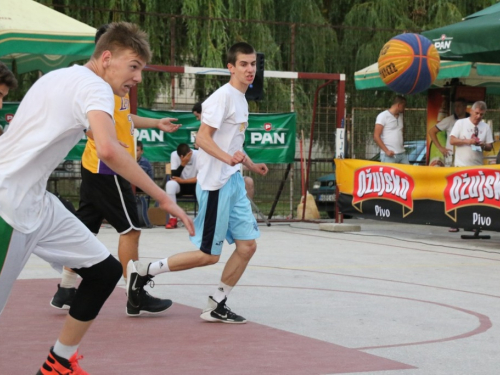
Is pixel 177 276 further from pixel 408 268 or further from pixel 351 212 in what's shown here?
pixel 351 212

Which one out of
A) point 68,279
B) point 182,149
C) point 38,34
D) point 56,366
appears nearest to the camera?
point 56,366

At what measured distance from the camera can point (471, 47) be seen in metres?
13.2

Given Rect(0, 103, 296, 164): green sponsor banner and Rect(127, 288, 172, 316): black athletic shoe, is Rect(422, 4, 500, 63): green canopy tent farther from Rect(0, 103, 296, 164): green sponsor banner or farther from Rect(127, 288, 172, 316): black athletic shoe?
Rect(127, 288, 172, 316): black athletic shoe

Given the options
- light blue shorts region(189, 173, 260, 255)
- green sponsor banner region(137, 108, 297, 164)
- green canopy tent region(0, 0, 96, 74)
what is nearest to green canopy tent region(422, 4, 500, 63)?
green sponsor banner region(137, 108, 297, 164)

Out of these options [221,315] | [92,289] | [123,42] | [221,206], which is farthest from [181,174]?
[123,42]

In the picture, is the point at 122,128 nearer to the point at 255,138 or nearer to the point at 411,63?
the point at 411,63

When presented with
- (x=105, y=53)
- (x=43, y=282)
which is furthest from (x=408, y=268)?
(x=105, y=53)

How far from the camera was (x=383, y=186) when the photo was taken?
1480 centimetres

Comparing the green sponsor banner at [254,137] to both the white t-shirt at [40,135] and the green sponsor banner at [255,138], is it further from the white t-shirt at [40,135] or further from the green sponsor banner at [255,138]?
the white t-shirt at [40,135]

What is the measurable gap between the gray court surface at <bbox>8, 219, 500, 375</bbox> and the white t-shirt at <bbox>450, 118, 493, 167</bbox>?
135 cm

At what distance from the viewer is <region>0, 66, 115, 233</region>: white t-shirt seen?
175 inches

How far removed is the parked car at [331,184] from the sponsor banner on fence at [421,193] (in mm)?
2818

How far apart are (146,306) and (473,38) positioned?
7684 millimetres

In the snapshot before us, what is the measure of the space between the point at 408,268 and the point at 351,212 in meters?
5.11
